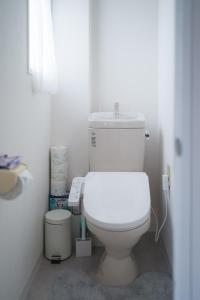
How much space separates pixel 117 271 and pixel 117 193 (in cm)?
42

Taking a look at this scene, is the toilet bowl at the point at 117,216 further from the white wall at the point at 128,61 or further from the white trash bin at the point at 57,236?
the white wall at the point at 128,61

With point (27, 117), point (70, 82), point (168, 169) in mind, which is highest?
point (70, 82)

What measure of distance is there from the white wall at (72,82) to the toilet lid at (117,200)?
334 millimetres

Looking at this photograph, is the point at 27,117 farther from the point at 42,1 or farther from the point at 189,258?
the point at 189,258

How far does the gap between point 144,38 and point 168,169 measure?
3.37ft

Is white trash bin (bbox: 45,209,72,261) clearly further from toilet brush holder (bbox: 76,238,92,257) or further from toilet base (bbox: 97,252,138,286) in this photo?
toilet base (bbox: 97,252,138,286)

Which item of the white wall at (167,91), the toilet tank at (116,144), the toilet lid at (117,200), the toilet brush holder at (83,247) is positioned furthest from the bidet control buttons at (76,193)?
the white wall at (167,91)

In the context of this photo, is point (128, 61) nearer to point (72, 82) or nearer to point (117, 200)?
point (72, 82)

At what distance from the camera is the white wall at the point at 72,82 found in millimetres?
2121

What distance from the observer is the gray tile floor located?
163cm

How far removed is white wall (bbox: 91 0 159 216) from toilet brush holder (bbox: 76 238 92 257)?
25.3 inches

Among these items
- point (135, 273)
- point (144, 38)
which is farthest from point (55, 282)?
point (144, 38)

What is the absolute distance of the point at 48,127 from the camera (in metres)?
2.12

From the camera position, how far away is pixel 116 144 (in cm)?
202
